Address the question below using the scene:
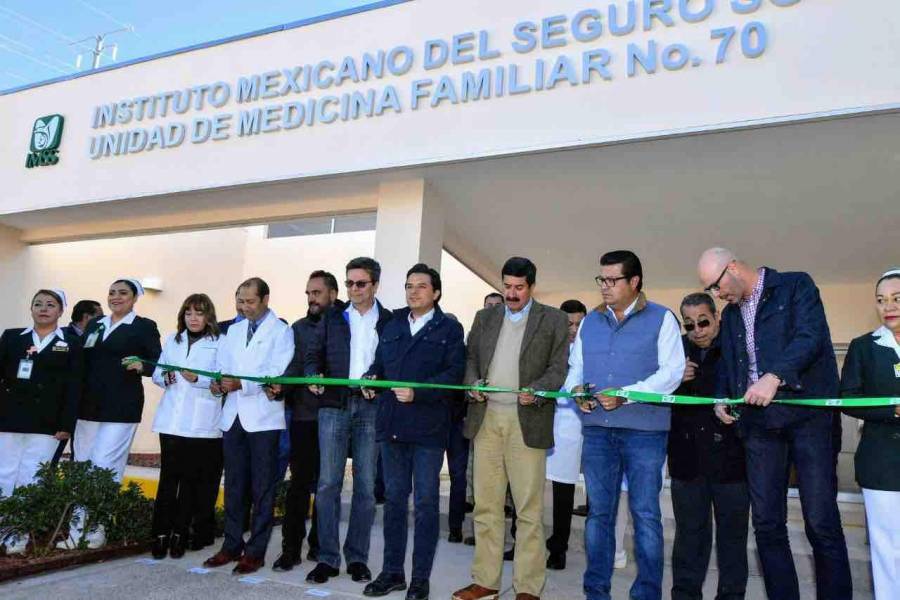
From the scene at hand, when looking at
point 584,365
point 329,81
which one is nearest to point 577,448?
point 584,365

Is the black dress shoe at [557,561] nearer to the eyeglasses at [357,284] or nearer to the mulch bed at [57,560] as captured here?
the eyeglasses at [357,284]

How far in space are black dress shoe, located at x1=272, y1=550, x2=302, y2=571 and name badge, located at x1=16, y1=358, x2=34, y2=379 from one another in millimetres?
2258

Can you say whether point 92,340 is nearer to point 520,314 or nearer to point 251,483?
point 251,483

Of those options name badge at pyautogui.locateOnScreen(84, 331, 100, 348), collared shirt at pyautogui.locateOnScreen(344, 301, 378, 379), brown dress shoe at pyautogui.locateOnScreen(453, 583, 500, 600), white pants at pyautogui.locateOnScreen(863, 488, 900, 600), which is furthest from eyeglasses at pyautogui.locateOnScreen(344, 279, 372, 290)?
white pants at pyautogui.locateOnScreen(863, 488, 900, 600)

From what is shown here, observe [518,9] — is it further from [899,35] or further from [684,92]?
[899,35]

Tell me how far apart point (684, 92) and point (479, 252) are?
4.46m

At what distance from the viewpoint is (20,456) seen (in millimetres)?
4668

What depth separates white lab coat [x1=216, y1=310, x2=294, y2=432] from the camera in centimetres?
425

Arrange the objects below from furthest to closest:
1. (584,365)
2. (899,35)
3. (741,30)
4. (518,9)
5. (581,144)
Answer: (518,9) → (581,144) → (741,30) → (899,35) → (584,365)

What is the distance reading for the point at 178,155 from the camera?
24.1ft

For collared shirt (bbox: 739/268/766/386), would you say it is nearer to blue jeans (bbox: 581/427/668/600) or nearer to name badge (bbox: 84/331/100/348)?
blue jeans (bbox: 581/427/668/600)

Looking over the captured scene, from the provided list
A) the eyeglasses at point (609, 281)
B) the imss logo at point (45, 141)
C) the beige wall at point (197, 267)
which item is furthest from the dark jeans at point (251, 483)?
the beige wall at point (197, 267)

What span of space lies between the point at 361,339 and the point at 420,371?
57 centimetres

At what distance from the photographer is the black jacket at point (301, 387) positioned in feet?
13.6
